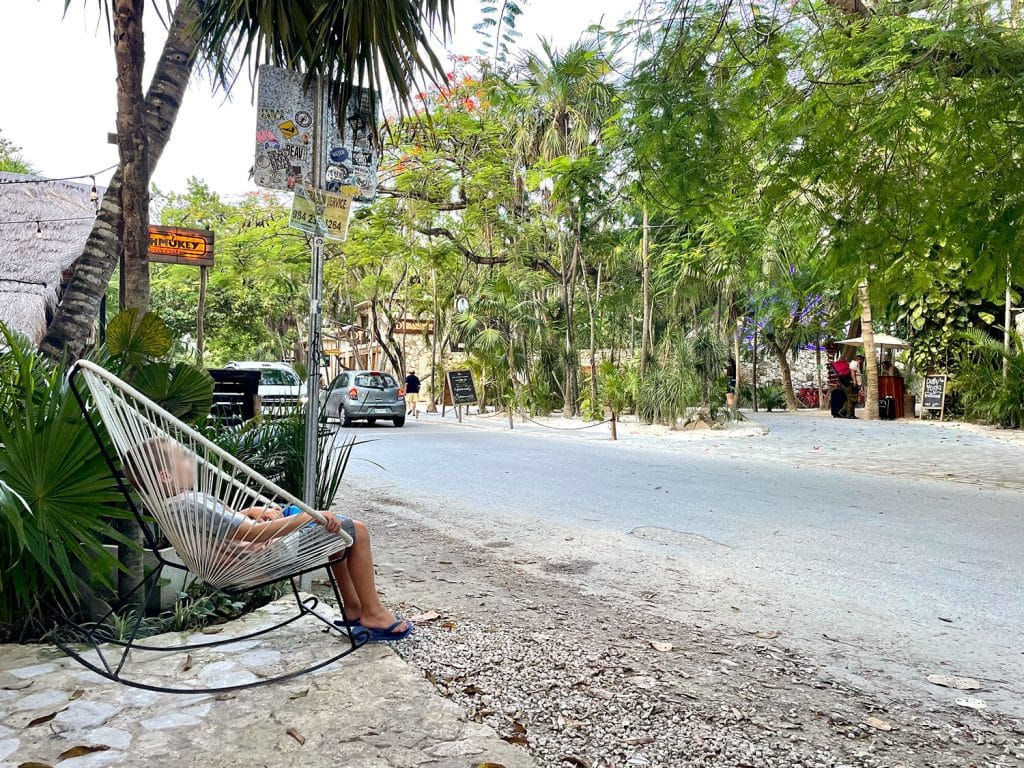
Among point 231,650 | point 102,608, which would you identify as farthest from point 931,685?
point 102,608

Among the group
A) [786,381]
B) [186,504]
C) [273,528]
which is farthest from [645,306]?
[186,504]

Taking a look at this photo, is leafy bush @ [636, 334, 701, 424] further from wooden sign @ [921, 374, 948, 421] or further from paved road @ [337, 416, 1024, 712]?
wooden sign @ [921, 374, 948, 421]

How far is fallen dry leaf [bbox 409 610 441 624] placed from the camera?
12.3 feet

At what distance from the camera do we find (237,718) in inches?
102

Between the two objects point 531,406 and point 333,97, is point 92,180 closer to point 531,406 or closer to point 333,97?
point 333,97

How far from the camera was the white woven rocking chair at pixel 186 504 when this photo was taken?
283 cm

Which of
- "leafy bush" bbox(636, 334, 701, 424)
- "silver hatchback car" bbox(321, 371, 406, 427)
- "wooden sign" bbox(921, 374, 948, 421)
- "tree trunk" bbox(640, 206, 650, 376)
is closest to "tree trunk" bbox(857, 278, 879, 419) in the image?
"wooden sign" bbox(921, 374, 948, 421)

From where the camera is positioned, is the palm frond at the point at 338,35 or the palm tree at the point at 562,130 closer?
the palm frond at the point at 338,35

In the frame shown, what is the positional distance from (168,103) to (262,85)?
110 cm

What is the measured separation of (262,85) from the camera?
4.02 meters

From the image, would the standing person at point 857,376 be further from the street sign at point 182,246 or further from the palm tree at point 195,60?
the palm tree at point 195,60

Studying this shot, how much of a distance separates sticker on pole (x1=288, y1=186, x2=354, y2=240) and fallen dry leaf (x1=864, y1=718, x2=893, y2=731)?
3.17 meters

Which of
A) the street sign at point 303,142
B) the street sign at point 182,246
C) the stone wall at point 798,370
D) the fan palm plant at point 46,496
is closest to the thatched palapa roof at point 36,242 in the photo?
the street sign at point 182,246

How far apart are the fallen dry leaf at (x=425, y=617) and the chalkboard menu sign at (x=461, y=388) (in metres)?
16.7
